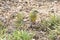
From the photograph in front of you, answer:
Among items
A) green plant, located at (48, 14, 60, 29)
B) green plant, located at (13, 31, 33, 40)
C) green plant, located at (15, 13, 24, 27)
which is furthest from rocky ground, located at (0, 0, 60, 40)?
green plant, located at (13, 31, 33, 40)

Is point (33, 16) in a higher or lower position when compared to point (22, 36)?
higher

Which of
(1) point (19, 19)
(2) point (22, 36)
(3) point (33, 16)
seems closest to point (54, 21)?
(3) point (33, 16)

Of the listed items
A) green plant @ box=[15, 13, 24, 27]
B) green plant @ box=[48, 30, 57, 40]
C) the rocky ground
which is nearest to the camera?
green plant @ box=[48, 30, 57, 40]

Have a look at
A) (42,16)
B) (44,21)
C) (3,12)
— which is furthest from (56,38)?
(3,12)

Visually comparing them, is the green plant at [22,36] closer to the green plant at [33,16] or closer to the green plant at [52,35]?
the green plant at [52,35]

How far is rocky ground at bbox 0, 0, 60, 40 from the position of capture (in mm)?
4875

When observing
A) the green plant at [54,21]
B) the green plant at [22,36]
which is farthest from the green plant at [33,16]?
the green plant at [22,36]

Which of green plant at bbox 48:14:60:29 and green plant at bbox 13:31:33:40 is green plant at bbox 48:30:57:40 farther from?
green plant at bbox 13:31:33:40

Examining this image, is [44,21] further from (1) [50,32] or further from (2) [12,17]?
(2) [12,17]

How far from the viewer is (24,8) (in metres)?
5.35

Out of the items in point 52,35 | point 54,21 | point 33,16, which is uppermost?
point 33,16

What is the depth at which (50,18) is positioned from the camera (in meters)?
4.63

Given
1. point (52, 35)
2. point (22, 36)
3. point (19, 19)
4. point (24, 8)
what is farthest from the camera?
point (24, 8)

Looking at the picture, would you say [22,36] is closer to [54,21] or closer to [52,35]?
[52,35]
